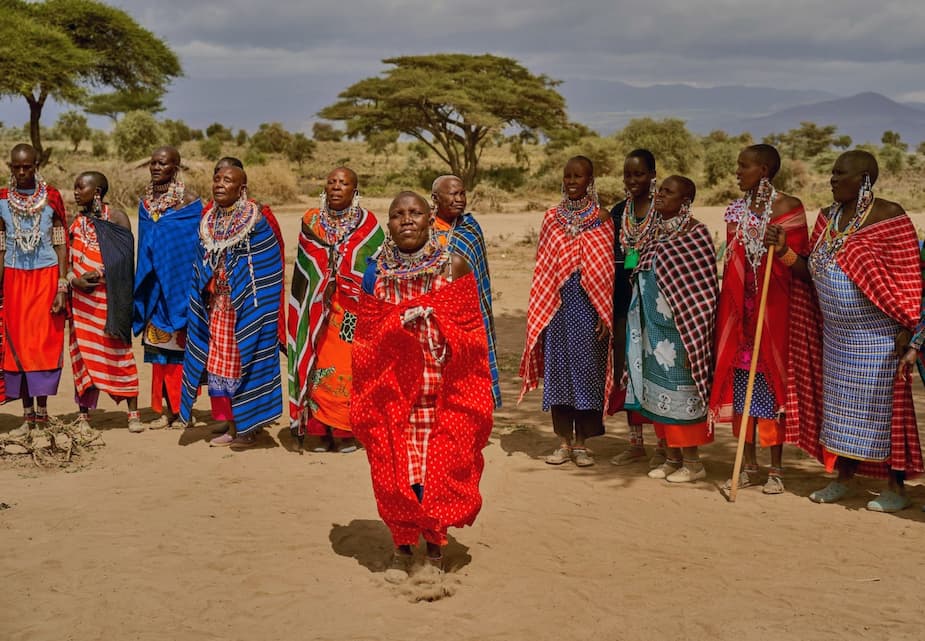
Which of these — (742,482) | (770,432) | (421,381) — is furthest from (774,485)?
A: (421,381)

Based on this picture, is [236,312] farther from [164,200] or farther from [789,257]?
[789,257]

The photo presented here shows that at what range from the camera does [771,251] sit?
5.88 meters

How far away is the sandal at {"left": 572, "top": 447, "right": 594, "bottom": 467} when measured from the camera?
6.84 m

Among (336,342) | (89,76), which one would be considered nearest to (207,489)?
(336,342)

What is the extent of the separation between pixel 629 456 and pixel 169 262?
3637 millimetres

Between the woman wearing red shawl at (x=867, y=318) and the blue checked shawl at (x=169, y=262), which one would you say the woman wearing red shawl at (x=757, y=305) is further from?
the blue checked shawl at (x=169, y=262)

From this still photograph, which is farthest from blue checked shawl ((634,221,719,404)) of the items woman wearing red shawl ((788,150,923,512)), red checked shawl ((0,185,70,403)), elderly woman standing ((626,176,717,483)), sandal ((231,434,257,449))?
red checked shawl ((0,185,70,403))

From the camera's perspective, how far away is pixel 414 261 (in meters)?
4.70

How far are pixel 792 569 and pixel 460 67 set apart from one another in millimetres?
30804

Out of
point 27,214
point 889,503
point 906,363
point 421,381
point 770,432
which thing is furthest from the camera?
point 27,214

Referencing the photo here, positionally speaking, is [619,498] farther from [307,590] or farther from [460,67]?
[460,67]

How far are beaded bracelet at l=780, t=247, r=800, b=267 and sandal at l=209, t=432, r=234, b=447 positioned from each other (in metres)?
4.02

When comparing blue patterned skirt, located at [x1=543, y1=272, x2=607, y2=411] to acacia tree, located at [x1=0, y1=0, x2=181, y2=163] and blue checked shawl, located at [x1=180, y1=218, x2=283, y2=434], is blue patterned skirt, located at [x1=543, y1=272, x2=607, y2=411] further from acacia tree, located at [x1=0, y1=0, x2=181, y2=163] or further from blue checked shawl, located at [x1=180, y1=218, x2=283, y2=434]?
acacia tree, located at [x1=0, y1=0, x2=181, y2=163]

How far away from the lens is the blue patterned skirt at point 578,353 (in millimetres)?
6660
